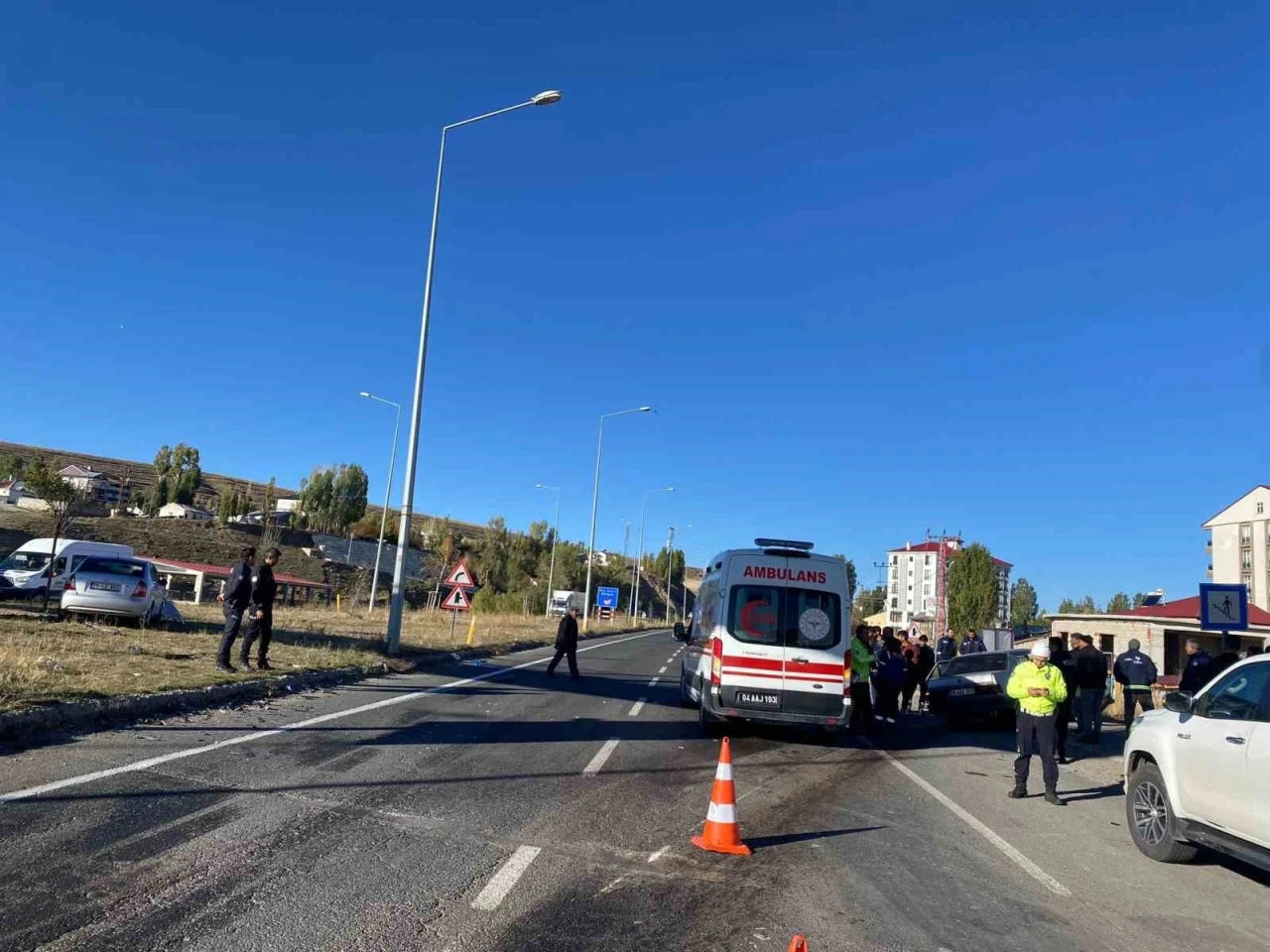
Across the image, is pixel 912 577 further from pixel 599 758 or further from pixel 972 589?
pixel 599 758

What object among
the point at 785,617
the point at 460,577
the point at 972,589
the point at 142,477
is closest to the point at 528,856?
the point at 785,617

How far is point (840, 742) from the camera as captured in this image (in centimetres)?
1280

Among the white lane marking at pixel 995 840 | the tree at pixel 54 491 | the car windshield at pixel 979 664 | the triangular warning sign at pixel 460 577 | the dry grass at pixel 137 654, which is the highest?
the tree at pixel 54 491

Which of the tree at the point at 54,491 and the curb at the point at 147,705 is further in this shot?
the tree at the point at 54,491

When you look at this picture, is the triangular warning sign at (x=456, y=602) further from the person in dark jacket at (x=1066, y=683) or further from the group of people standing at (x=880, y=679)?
the person in dark jacket at (x=1066, y=683)

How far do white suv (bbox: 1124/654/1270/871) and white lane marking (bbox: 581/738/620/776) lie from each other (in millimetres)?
4846

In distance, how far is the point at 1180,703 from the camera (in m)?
6.84

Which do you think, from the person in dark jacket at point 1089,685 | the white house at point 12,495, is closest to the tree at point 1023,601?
the white house at point 12,495

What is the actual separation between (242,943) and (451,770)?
414cm

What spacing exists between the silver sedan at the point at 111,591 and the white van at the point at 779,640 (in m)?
12.9

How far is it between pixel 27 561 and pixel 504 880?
27.0 m

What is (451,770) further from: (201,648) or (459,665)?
(459,665)

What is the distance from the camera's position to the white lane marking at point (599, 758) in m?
8.65

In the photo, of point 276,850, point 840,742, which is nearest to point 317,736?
point 276,850
